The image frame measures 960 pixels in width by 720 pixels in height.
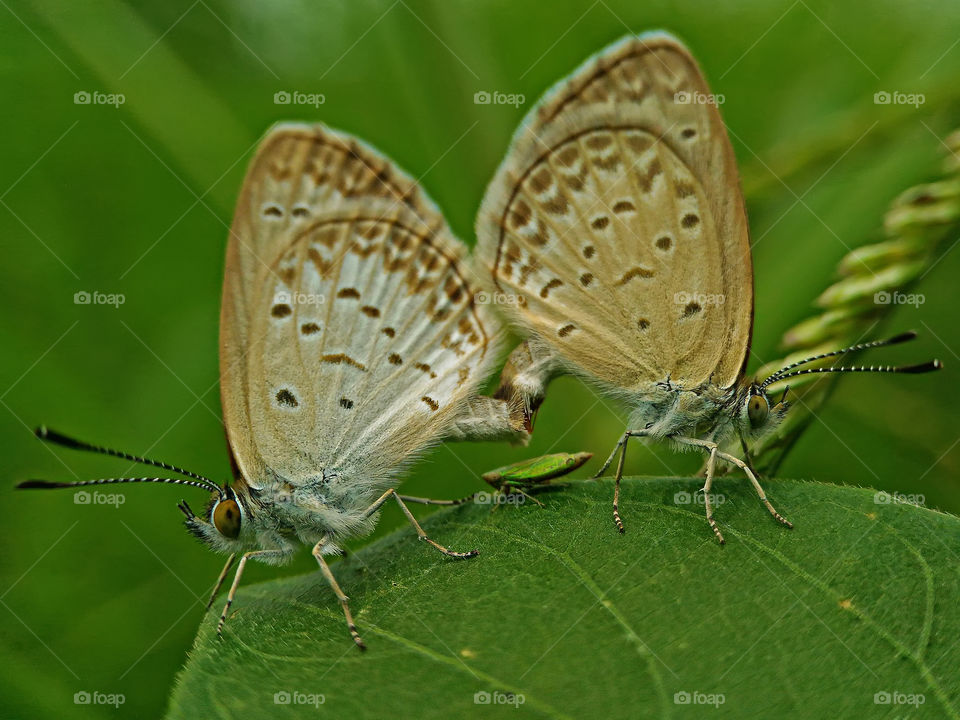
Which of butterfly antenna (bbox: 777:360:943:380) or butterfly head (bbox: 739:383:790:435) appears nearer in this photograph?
butterfly antenna (bbox: 777:360:943:380)

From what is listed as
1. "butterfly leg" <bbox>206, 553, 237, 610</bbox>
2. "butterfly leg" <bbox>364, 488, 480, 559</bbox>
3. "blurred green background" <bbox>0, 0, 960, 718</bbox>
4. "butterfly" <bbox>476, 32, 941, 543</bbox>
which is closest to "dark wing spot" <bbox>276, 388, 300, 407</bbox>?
"butterfly leg" <bbox>364, 488, 480, 559</bbox>

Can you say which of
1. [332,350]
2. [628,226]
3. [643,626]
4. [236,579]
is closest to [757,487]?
[643,626]

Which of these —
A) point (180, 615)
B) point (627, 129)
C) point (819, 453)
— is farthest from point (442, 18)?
point (180, 615)

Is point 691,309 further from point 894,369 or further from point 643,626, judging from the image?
point 643,626

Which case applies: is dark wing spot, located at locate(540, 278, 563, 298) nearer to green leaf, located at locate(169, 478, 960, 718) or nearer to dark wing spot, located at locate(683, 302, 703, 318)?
dark wing spot, located at locate(683, 302, 703, 318)

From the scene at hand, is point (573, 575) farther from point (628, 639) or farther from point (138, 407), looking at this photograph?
point (138, 407)

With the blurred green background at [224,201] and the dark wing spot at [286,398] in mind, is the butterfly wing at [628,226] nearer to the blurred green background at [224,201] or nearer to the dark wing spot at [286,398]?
the blurred green background at [224,201]
